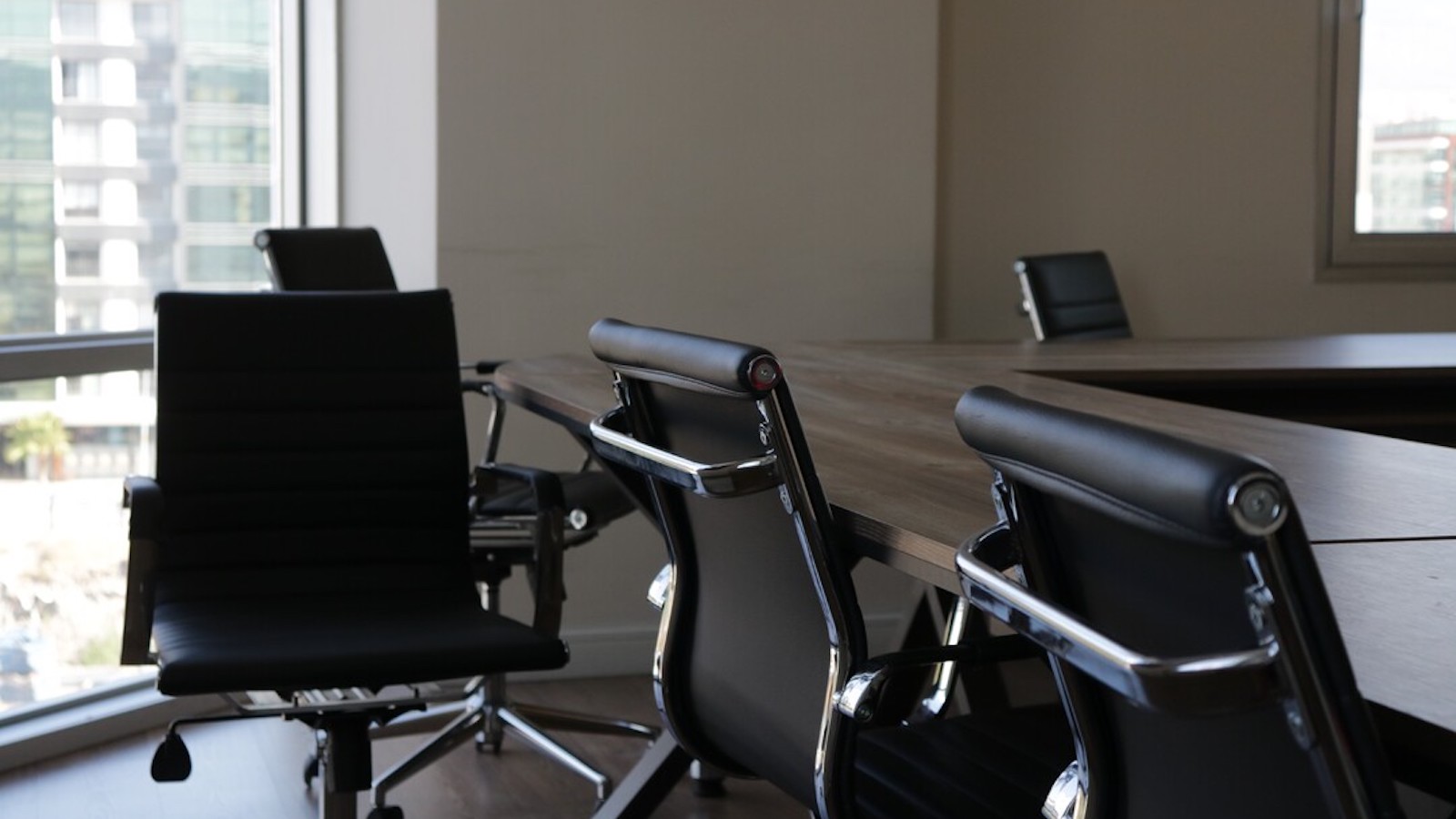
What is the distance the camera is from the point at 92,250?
12.1 ft

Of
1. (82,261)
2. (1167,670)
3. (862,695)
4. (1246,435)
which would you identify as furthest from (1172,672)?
(82,261)

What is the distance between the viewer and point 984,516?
159 cm

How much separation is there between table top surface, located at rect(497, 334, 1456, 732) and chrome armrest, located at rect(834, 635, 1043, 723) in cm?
8

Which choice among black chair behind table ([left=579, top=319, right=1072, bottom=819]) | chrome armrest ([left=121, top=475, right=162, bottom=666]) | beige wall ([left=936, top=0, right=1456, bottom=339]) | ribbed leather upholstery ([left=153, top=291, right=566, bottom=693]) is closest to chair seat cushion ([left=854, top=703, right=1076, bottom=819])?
black chair behind table ([left=579, top=319, right=1072, bottom=819])

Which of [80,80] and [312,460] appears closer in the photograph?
[312,460]

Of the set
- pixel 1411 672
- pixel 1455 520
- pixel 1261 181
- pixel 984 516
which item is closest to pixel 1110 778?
pixel 1411 672

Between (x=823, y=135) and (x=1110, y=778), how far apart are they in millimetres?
3228

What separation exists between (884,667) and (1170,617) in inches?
23.4

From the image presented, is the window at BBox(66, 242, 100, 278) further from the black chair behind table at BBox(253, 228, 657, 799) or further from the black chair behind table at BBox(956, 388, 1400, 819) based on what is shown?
the black chair behind table at BBox(956, 388, 1400, 819)

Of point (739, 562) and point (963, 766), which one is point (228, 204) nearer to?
point (739, 562)

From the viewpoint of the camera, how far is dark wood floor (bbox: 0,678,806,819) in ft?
10.2

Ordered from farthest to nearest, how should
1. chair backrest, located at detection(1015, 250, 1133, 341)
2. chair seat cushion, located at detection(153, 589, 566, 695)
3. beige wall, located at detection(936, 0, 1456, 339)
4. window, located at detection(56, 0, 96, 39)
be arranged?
beige wall, located at detection(936, 0, 1456, 339)
chair backrest, located at detection(1015, 250, 1133, 341)
window, located at detection(56, 0, 96, 39)
chair seat cushion, located at detection(153, 589, 566, 695)

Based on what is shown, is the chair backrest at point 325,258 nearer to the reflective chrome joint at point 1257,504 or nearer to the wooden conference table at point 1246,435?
the wooden conference table at point 1246,435

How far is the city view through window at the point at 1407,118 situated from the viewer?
16.7ft
